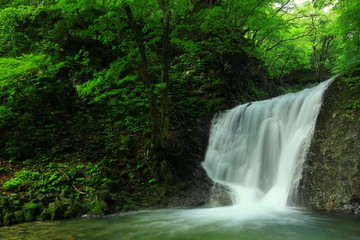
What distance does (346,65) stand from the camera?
6.11 meters

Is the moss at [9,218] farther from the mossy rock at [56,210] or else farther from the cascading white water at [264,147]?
the cascading white water at [264,147]

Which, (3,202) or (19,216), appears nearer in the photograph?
(19,216)

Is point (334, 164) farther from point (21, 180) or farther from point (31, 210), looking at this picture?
point (21, 180)

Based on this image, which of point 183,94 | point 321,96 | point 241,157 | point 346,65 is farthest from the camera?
point 183,94

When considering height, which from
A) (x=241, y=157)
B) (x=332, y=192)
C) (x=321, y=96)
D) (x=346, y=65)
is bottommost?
(x=332, y=192)

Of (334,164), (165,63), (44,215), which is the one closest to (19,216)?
(44,215)

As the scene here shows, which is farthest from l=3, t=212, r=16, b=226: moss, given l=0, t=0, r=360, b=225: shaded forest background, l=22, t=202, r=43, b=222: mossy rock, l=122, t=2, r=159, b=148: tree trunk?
l=122, t=2, r=159, b=148: tree trunk

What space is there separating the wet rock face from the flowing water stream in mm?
264

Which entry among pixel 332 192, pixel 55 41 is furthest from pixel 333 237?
pixel 55 41

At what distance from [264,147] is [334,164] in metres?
2.46

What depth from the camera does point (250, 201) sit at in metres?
6.43

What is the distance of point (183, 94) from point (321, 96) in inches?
222

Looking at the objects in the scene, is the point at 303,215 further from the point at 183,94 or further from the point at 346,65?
the point at 183,94

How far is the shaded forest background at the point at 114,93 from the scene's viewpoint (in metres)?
6.35
